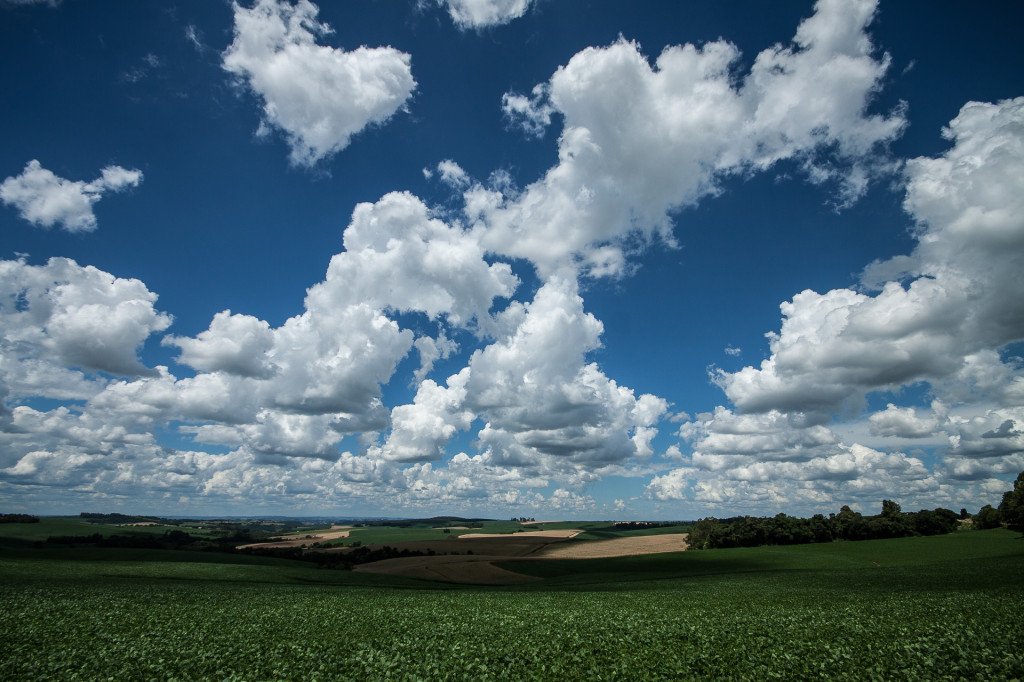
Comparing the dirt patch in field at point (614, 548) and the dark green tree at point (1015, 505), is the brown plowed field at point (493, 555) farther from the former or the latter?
the dark green tree at point (1015, 505)

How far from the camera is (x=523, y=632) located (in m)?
25.2

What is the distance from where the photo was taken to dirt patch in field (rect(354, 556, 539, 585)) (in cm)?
7212

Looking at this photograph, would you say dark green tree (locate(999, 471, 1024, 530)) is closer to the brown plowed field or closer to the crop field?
the brown plowed field

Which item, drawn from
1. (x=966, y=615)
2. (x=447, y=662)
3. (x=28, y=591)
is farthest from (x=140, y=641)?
(x=966, y=615)

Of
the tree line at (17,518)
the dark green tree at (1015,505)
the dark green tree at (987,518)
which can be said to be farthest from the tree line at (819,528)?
the tree line at (17,518)

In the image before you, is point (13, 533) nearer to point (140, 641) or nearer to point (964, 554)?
point (140, 641)

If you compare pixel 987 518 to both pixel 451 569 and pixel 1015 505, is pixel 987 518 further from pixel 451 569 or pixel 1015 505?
pixel 451 569

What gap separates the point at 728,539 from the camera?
108m

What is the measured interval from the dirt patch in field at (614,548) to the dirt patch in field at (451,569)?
13726mm

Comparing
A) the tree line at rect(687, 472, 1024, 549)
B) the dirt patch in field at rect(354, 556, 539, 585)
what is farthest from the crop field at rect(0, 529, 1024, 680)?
the tree line at rect(687, 472, 1024, 549)

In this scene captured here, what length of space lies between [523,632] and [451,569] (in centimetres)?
6065

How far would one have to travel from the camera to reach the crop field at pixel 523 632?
19031mm

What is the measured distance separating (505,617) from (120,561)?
6619 cm

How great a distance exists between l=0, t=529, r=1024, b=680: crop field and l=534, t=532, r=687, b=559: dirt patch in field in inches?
2333
